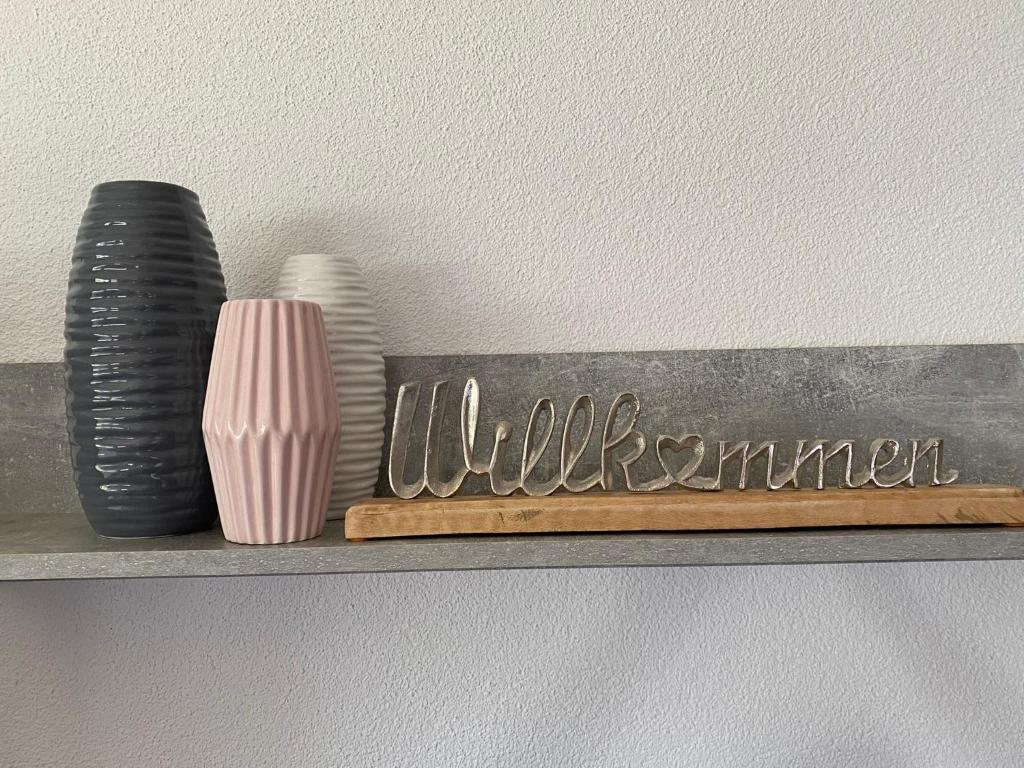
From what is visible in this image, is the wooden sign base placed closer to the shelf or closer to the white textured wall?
the shelf

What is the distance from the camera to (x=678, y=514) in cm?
56

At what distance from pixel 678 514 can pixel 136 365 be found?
1.27 ft

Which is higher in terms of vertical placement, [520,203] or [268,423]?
[520,203]

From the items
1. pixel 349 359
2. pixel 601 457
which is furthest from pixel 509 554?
pixel 349 359

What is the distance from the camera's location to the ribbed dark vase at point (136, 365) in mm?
577

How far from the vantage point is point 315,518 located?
58 cm

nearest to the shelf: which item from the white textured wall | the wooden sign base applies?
the wooden sign base

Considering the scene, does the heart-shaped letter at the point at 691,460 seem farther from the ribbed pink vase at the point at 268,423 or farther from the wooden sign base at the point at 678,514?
the ribbed pink vase at the point at 268,423

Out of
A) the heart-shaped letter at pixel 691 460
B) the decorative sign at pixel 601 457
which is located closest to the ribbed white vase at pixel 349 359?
the decorative sign at pixel 601 457

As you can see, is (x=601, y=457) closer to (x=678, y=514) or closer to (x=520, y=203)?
(x=678, y=514)

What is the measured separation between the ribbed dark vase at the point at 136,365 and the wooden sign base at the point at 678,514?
0.14 m

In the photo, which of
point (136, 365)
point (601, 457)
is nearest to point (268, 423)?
point (136, 365)

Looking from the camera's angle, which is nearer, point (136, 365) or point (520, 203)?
point (136, 365)

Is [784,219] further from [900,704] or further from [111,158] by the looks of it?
[111,158]
